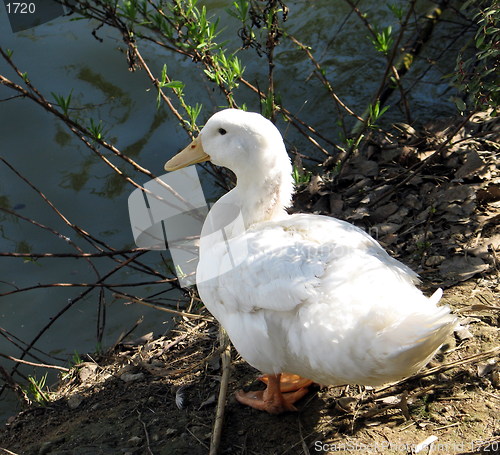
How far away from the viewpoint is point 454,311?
125 inches

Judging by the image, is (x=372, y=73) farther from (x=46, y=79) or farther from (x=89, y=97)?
(x=46, y=79)

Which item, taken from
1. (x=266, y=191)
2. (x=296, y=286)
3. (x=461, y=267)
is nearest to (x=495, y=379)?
(x=461, y=267)

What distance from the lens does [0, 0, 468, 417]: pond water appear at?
487 cm

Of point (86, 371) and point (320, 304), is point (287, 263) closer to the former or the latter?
point (320, 304)

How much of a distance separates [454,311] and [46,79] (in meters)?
4.78

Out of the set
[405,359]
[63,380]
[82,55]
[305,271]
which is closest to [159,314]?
[63,380]

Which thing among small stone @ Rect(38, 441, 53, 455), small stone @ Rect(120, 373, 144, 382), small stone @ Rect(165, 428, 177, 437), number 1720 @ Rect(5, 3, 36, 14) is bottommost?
small stone @ Rect(120, 373, 144, 382)

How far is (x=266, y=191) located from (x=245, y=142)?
286mm

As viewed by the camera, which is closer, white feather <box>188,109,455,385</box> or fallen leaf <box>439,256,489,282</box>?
white feather <box>188,109,455,385</box>

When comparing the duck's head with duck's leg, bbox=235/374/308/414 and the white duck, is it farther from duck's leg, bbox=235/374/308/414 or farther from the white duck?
duck's leg, bbox=235/374/308/414

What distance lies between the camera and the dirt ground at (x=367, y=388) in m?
2.76

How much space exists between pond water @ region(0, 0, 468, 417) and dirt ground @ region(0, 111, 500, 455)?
937 millimetres

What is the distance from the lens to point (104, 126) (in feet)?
19.5

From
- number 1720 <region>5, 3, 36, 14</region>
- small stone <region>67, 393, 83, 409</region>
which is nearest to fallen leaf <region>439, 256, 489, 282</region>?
small stone <region>67, 393, 83, 409</region>
